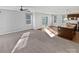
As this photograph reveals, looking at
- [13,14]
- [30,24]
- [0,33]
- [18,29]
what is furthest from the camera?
[30,24]

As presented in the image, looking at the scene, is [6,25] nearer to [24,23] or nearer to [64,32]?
[24,23]

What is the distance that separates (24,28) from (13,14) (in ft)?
6.83

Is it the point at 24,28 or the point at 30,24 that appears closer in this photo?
the point at 24,28

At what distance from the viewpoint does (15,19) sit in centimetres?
893

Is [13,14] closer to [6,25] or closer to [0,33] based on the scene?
[6,25]

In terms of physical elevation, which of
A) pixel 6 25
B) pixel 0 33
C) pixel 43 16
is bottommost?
pixel 0 33

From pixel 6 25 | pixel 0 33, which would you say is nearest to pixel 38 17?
pixel 6 25

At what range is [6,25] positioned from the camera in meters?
8.00

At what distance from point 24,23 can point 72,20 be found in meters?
6.27

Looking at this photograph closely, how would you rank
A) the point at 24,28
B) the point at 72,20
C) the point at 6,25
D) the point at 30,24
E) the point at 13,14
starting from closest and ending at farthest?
1. the point at 6,25
2. the point at 13,14
3. the point at 24,28
4. the point at 30,24
5. the point at 72,20
